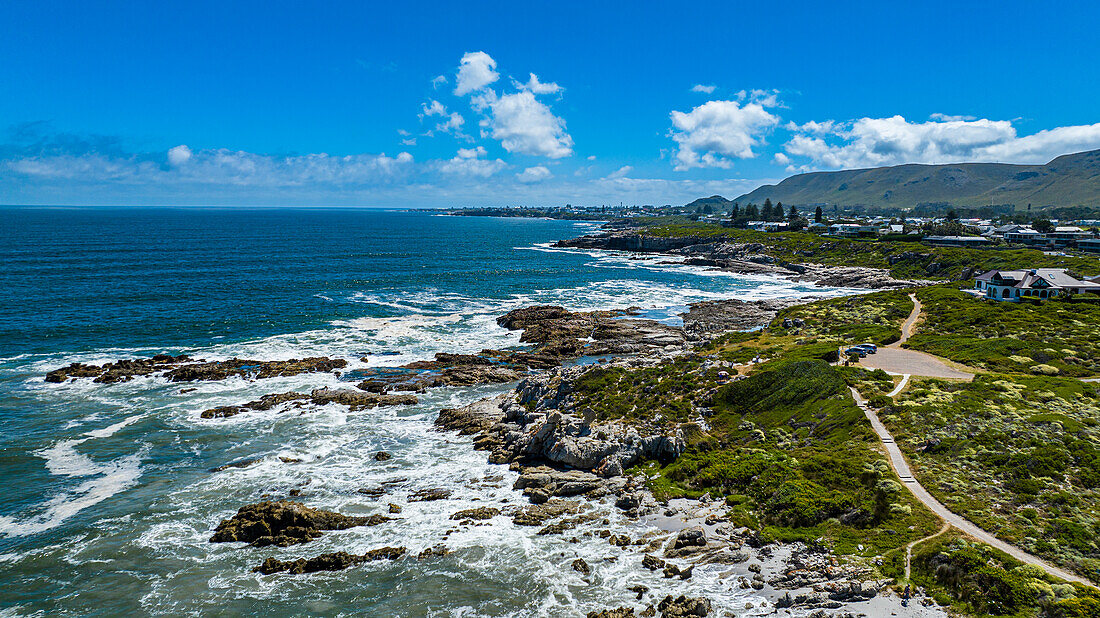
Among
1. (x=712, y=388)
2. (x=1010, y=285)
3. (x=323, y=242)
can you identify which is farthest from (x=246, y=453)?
(x=323, y=242)

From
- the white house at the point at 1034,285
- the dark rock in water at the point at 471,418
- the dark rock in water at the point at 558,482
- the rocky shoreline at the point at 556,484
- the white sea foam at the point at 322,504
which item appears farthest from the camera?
the white house at the point at 1034,285

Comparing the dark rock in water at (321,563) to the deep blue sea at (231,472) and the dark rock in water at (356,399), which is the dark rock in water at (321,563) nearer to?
the deep blue sea at (231,472)

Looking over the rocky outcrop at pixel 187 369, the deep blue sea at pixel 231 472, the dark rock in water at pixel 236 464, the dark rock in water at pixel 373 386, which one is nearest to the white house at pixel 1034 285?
the deep blue sea at pixel 231 472

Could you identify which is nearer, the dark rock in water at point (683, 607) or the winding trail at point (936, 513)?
the winding trail at point (936, 513)

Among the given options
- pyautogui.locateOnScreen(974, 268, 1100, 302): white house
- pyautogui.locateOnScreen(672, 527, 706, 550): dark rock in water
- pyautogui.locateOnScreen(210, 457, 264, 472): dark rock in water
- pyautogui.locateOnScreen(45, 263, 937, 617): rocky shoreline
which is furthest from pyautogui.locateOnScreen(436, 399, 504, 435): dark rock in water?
pyautogui.locateOnScreen(974, 268, 1100, 302): white house

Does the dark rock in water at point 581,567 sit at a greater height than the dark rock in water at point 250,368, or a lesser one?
lesser

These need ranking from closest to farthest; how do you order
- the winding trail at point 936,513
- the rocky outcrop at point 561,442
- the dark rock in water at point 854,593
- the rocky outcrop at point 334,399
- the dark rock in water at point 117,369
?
1. the dark rock in water at point 854,593
2. the winding trail at point 936,513
3. the rocky outcrop at point 561,442
4. the rocky outcrop at point 334,399
5. the dark rock in water at point 117,369

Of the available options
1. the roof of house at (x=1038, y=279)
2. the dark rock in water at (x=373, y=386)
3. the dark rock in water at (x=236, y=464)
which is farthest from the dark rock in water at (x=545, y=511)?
the roof of house at (x=1038, y=279)

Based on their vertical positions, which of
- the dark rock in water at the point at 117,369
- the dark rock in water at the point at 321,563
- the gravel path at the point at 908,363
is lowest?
the dark rock in water at the point at 321,563
